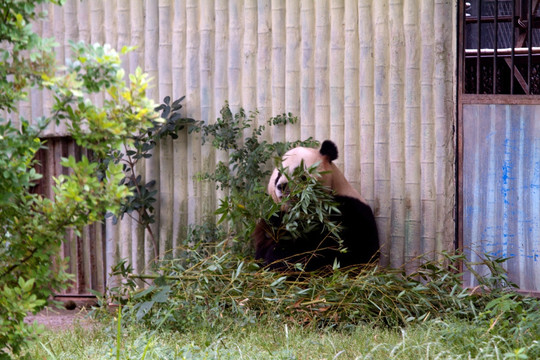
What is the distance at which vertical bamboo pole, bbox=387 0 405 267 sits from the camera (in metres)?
5.82

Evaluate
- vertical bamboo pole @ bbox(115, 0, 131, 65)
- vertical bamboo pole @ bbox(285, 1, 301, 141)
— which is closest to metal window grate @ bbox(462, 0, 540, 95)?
vertical bamboo pole @ bbox(285, 1, 301, 141)

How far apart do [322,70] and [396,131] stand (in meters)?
0.83

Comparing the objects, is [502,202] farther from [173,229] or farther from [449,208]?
[173,229]

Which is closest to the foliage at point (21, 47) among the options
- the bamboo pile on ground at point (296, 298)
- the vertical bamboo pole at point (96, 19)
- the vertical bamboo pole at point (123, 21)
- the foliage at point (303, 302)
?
the foliage at point (303, 302)

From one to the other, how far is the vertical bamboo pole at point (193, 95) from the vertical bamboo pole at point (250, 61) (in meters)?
0.47

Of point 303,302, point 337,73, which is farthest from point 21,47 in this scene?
point 337,73

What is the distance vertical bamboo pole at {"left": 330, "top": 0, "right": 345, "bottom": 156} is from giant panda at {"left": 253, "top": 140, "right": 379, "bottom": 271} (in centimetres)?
55

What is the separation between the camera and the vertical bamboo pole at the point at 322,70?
606 cm

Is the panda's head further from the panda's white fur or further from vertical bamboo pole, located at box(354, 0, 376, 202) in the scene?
vertical bamboo pole, located at box(354, 0, 376, 202)

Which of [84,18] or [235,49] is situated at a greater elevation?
[84,18]

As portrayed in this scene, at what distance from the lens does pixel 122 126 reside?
2295mm

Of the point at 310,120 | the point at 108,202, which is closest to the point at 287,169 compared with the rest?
the point at 310,120

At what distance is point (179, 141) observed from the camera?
6598mm

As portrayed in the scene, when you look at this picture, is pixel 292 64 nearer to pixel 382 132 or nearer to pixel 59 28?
pixel 382 132
